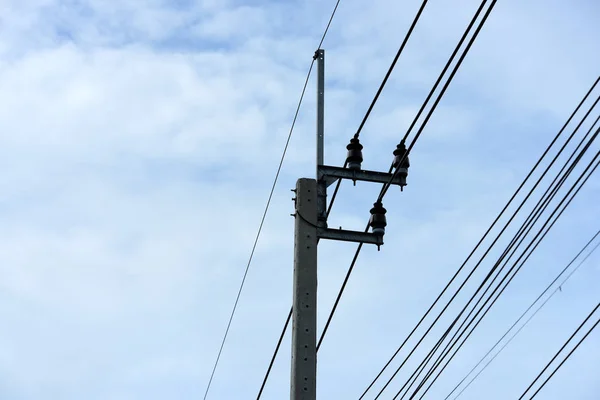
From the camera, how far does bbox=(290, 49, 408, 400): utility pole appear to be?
1024 centimetres

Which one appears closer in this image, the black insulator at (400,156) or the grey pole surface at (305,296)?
the grey pole surface at (305,296)

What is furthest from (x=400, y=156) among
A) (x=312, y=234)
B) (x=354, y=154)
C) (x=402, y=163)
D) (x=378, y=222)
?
(x=312, y=234)

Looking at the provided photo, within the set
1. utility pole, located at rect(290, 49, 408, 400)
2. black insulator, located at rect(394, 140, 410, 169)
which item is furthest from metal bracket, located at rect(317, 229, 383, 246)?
black insulator, located at rect(394, 140, 410, 169)

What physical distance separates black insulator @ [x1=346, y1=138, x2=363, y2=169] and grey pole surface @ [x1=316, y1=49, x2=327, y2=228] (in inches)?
12.2

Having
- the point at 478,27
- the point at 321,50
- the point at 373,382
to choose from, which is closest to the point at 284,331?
the point at 373,382

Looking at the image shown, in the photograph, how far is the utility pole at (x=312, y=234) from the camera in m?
10.2

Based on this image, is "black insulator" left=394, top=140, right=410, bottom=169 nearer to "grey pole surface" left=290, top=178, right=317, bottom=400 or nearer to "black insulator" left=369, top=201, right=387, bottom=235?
"black insulator" left=369, top=201, right=387, bottom=235

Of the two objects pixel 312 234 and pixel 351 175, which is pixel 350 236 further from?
pixel 351 175

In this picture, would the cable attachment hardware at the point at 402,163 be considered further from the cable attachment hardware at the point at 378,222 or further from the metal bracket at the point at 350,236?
the metal bracket at the point at 350,236

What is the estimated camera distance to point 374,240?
11.4m

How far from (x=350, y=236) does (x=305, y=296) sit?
107 centimetres

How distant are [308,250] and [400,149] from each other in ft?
5.24

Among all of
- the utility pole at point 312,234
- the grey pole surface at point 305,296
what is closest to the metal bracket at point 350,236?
the utility pole at point 312,234

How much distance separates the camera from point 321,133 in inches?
461
